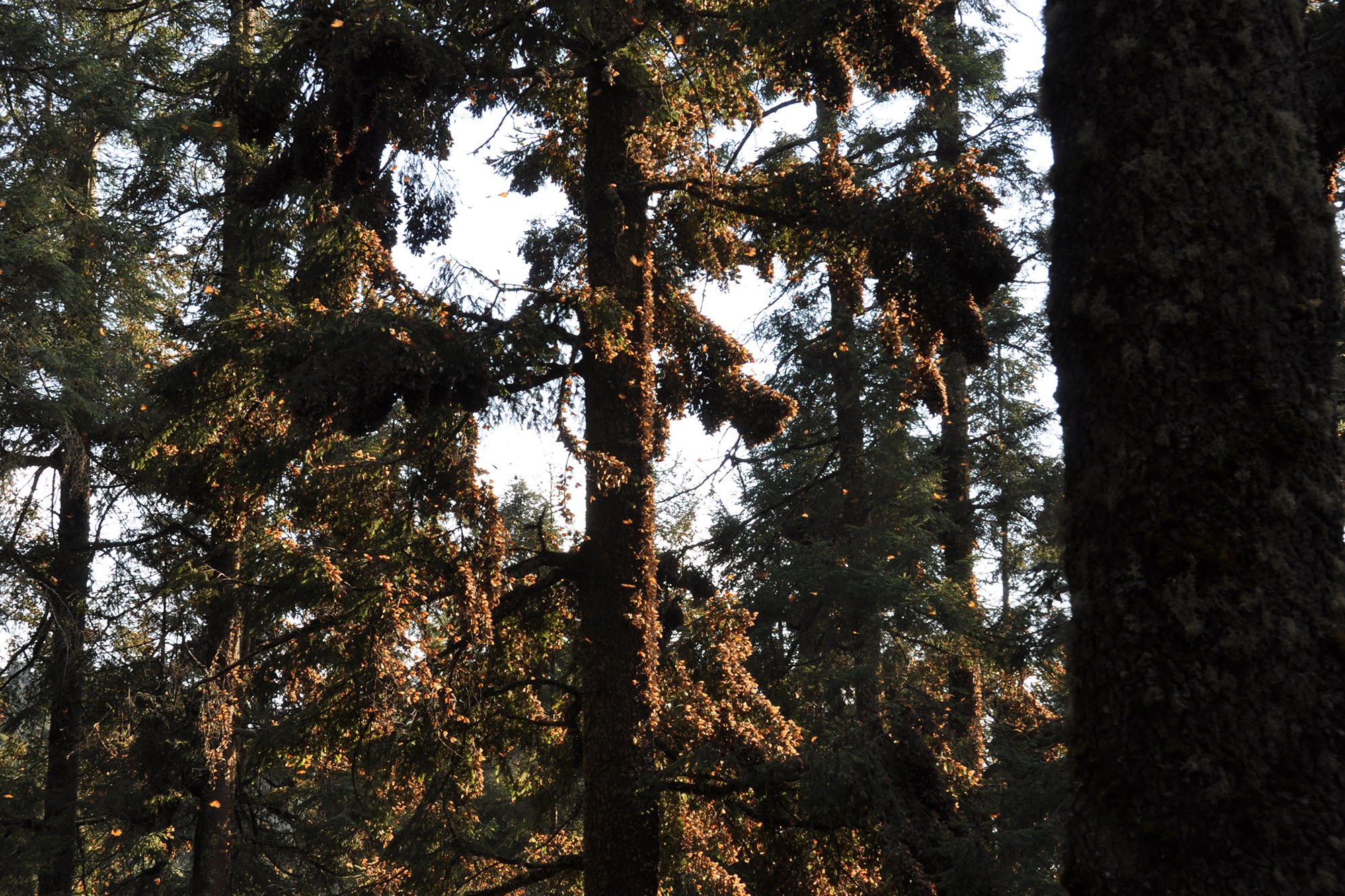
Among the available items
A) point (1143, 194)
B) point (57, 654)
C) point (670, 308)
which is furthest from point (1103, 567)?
point (57, 654)

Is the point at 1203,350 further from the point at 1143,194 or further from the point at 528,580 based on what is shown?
the point at 528,580

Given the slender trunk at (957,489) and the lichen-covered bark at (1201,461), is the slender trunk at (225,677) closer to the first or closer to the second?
the slender trunk at (957,489)

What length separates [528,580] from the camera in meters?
8.27

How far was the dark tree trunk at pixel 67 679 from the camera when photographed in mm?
11312

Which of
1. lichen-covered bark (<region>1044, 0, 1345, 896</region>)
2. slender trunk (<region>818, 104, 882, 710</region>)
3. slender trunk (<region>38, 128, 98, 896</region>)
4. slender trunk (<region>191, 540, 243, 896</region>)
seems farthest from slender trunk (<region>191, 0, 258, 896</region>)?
lichen-covered bark (<region>1044, 0, 1345, 896</region>)

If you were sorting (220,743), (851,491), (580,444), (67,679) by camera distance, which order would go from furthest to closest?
(851,491) < (67,679) < (220,743) < (580,444)

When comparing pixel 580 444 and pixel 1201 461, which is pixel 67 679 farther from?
pixel 1201 461

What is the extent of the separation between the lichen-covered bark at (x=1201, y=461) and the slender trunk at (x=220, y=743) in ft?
32.6

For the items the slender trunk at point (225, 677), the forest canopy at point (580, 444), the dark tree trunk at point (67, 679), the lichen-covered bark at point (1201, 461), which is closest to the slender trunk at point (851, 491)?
the forest canopy at point (580, 444)

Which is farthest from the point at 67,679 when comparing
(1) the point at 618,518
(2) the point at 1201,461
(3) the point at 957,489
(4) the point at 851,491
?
(3) the point at 957,489

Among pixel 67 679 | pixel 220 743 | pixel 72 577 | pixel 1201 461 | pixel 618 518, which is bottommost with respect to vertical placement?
pixel 220 743

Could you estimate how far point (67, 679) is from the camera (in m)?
11.4

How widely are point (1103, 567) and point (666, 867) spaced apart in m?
6.27

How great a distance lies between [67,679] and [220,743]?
84.4 inches
